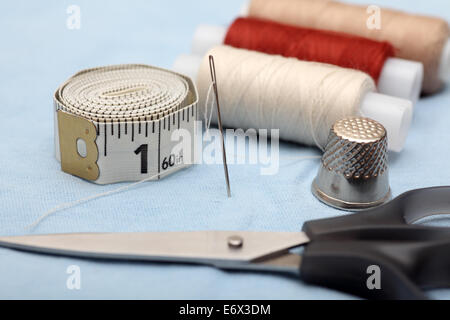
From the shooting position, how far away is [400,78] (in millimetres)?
1822

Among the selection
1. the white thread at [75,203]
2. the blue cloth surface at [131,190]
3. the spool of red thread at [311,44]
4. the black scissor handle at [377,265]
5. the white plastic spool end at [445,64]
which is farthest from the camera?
the white plastic spool end at [445,64]

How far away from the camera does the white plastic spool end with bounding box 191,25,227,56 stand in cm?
201

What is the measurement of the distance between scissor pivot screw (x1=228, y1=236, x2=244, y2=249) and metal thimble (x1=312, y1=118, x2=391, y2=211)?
1.20 ft

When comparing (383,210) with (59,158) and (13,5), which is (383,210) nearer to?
(59,158)

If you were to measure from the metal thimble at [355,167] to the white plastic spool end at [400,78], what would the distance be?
0.41 m

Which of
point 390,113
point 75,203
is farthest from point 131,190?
point 390,113

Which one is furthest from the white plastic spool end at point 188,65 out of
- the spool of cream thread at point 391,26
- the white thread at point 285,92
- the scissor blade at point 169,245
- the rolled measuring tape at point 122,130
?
the scissor blade at point 169,245

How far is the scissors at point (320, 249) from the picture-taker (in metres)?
1.11

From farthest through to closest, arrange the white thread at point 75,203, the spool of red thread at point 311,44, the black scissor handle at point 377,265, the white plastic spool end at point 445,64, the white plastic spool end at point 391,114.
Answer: the white plastic spool end at point 445,64 < the spool of red thread at point 311,44 < the white plastic spool end at point 391,114 < the white thread at point 75,203 < the black scissor handle at point 377,265

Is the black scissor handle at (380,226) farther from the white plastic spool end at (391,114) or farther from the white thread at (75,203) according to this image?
the white thread at (75,203)

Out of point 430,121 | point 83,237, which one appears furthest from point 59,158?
point 430,121

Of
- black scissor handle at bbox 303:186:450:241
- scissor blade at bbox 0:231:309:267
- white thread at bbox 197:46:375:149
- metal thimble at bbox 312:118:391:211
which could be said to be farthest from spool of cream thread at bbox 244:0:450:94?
scissor blade at bbox 0:231:309:267

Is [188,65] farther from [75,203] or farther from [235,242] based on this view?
[235,242]

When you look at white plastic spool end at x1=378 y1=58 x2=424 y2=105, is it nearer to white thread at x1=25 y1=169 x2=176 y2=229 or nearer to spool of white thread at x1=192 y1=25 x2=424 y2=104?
spool of white thread at x1=192 y1=25 x2=424 y2=104
